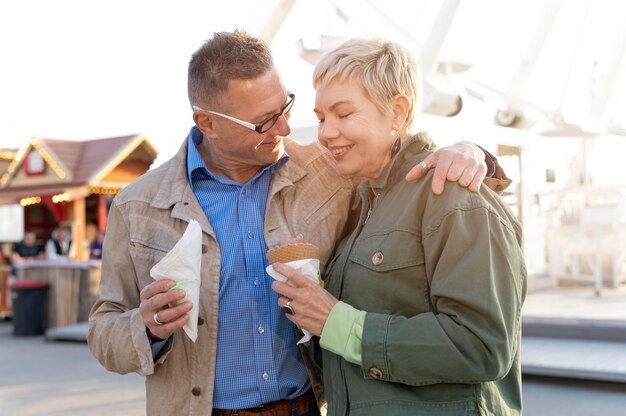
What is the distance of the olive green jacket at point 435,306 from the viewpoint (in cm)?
182

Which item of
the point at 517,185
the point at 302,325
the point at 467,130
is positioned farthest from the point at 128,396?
the point at 517,185

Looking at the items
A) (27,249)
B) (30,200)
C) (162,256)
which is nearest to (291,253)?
(162,256)

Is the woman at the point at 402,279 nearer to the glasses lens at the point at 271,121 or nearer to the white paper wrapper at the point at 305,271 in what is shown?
the white paper wrapper at the point at 305,271

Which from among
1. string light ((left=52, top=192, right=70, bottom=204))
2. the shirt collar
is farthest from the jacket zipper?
string light ((left=52, top=192, right=70, bottom=204))

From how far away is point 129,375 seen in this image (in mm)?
8406

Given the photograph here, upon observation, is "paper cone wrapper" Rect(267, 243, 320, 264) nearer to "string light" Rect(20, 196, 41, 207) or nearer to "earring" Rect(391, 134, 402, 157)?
"earring" Rect(391, 134, 402, 157)

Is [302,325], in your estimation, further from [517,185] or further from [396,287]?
[517,185]

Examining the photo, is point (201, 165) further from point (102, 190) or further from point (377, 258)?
point (102, 190)

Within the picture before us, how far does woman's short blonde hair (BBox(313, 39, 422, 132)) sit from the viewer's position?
2146 mm

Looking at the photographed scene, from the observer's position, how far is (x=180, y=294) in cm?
209

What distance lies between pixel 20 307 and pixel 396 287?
473 inches

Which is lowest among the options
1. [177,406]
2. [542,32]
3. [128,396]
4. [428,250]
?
[128,396]

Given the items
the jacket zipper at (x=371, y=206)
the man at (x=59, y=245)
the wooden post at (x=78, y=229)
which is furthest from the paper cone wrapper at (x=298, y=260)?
the wooden post at (x=78, y=229)

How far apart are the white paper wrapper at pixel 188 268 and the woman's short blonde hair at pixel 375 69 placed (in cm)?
60
